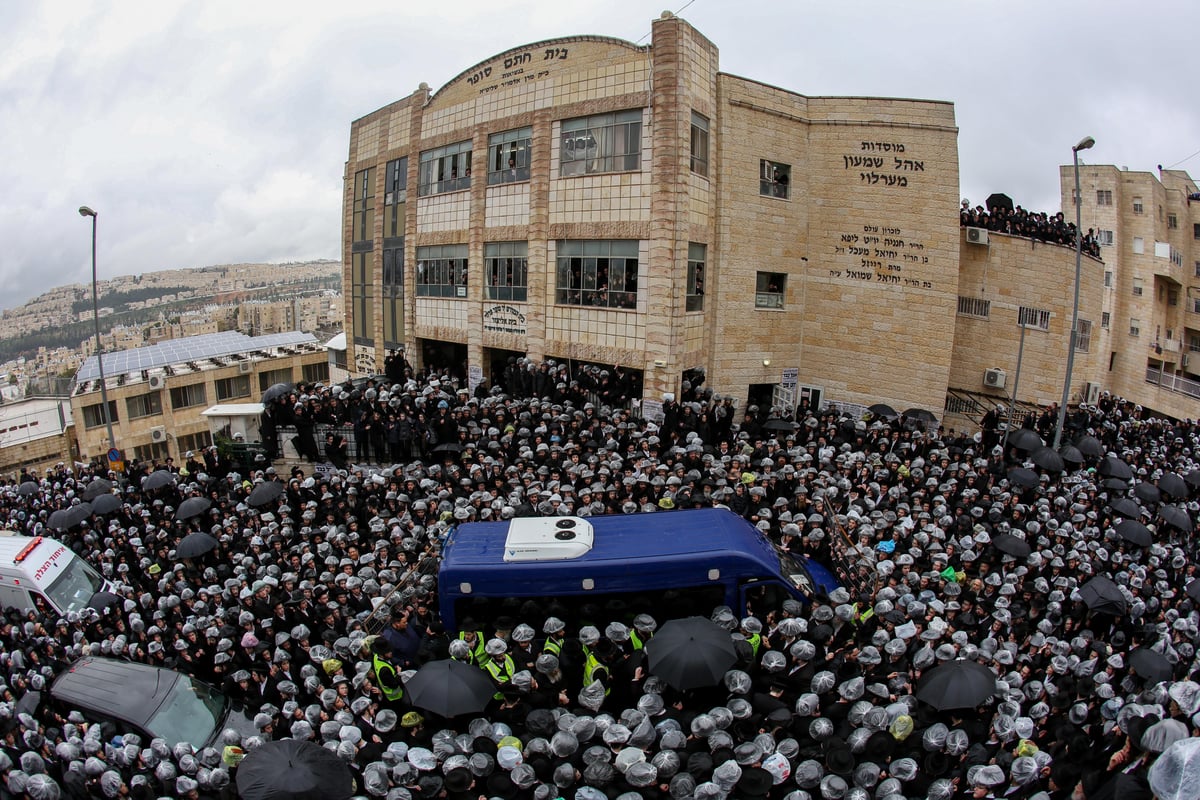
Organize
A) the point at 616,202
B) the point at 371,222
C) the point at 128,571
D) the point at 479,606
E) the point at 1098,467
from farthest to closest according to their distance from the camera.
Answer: the point at 371,222
the point at 616,202
the point at 1098,467
the point at 128,571
the point at 479,606

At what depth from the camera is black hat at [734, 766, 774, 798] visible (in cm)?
547

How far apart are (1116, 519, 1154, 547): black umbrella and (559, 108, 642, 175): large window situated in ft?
43.6

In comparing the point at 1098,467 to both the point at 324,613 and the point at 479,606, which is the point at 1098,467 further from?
the point at 324,613

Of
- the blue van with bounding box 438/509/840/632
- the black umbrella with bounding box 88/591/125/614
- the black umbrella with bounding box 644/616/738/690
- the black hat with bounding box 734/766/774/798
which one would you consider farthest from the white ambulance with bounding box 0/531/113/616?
the black hat with bounding box 734/766/774/798

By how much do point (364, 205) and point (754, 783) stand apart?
2709cm

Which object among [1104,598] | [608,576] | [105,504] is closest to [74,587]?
[105,504]

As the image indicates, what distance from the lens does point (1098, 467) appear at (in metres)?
15.0

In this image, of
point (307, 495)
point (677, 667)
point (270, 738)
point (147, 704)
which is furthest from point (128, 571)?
point (677, 667)

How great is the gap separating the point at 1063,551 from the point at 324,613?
1114 centimetres

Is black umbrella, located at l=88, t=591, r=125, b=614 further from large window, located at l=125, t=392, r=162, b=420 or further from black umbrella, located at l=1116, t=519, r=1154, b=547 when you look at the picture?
large window, located at l=125, t=392, r=162, b=420

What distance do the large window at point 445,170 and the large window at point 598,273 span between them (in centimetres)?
532

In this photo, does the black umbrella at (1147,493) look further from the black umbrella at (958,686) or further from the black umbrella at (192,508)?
the black umbrella at (192,508)

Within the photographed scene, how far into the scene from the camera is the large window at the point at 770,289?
64.0 feet

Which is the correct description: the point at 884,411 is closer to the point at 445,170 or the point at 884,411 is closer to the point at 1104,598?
the point at 1104,598
